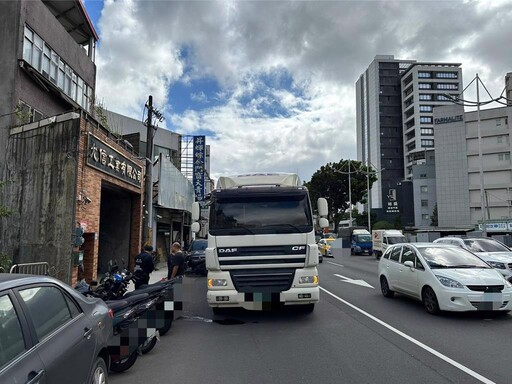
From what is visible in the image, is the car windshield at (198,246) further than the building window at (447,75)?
No

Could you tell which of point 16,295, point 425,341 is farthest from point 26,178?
point 425,341

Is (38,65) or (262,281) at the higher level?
(38,65)

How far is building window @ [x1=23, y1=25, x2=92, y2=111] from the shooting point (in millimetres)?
14453

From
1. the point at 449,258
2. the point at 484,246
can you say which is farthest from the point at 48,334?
the point at 484,246

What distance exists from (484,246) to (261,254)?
36.0 feet

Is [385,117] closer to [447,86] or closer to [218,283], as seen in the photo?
[447,86]

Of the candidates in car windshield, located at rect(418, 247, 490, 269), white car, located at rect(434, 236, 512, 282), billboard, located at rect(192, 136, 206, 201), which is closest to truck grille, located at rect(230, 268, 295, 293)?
car windshield, located at rect(418, 247, 490, 269)

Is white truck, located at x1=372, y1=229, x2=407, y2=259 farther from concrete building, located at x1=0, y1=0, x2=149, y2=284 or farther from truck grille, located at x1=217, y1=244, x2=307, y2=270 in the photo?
truck grille, located at x1=217, y1=244, x2=307, y2=270

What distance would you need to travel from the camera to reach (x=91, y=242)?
1300 centimetres

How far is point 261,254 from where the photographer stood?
7672 millimetres

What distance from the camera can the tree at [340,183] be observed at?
5616 centimetres

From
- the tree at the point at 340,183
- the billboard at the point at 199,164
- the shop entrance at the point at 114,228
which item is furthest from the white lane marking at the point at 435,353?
the tree at the point at 340,183

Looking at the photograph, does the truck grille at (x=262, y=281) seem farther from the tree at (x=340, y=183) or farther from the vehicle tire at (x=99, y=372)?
the tree at (x=340, y=183)

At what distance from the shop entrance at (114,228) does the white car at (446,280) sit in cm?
1242
